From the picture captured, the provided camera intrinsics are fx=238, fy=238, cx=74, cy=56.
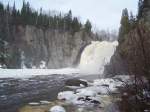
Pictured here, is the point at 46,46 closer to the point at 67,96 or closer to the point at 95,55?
the point at 95,55

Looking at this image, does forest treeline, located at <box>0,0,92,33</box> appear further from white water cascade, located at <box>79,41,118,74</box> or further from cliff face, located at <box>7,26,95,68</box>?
white water cascade, located at <box>79,41,118,74</box>

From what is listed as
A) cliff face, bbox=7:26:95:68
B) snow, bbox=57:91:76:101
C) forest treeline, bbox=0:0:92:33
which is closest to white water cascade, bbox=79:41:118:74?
cliff face, bbox=7:26:95:68

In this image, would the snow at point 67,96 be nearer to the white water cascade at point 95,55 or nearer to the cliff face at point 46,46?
the cliff face at point 46,46

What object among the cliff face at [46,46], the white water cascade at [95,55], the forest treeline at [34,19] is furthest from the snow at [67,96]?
the forest treeline at [34,19]

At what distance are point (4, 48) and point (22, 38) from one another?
12264 millimetres

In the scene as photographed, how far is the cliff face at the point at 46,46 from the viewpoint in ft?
244

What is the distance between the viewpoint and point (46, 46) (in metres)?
86.0

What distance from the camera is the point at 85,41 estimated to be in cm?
9381

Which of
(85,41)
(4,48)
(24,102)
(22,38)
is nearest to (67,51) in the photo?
(85,41)

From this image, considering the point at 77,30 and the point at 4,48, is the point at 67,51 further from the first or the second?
the point at 4,48

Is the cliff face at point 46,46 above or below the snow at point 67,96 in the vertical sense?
above

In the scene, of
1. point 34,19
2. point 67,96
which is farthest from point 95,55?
point 67,96

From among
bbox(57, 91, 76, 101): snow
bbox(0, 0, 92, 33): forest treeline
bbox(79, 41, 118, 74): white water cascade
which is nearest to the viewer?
bbox(57, 91, 76, 101): snow

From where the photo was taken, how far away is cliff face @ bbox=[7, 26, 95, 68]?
7444 cm
